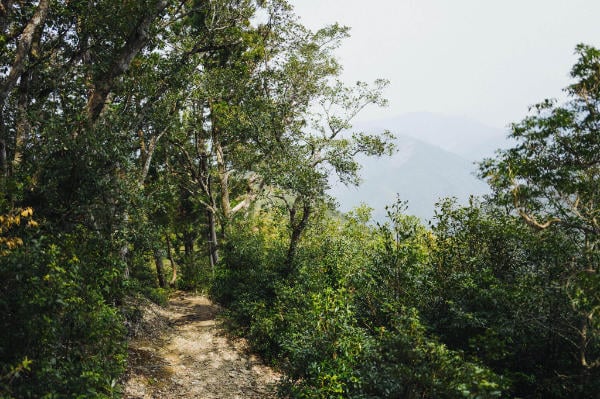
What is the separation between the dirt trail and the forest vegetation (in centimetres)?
95

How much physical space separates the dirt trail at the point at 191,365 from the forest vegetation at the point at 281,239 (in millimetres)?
949

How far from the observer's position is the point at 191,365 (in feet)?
46.0

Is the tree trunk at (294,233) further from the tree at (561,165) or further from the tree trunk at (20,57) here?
the tree trunk at (20,57)

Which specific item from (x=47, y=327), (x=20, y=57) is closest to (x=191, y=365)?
(x=47, y=327)

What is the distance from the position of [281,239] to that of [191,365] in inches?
359

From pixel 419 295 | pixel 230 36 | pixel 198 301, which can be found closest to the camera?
pixel 419 295

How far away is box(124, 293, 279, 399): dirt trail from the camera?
12008 mm

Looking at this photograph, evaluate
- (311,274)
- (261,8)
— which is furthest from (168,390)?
(261,8)

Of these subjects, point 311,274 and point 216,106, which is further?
point 216,106

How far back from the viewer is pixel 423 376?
7098 millimetres

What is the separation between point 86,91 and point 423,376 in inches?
548

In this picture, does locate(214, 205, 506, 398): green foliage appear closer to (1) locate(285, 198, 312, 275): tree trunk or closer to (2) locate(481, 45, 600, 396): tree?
(1) locate(285, 198, 312, 275): tree trunk

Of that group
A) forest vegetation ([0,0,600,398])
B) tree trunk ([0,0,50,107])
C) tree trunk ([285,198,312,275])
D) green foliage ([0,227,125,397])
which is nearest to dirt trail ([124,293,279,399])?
forest vegetation ([0,0,600,398])

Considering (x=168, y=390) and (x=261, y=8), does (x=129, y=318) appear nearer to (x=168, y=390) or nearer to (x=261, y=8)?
(x=168, y=390)
